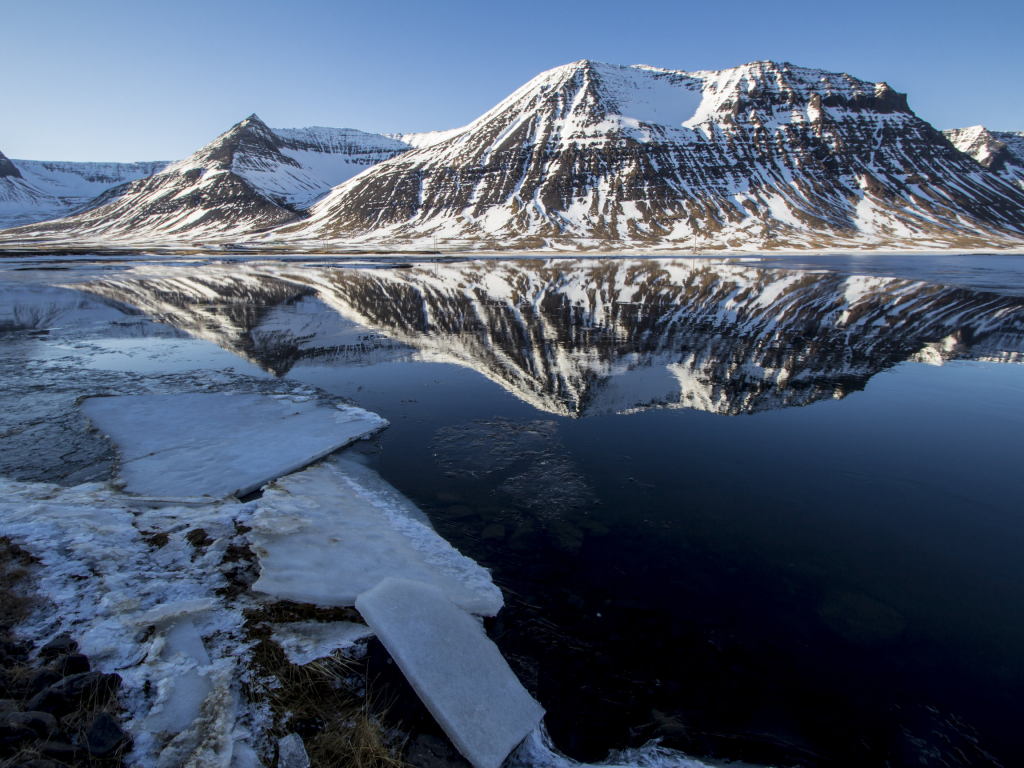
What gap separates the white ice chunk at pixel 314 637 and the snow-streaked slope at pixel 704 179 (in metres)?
112

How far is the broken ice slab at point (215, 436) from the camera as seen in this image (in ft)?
27.7

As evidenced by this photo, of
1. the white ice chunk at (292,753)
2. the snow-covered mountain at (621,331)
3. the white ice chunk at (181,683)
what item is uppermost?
the snow-covered mountain at (621,331)

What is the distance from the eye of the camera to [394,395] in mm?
13586

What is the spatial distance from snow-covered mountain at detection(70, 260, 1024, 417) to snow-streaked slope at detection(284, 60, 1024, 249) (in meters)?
83.2

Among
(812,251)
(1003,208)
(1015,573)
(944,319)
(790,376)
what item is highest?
(1003,208)

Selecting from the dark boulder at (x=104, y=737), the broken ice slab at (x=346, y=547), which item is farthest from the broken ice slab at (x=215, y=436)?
the dark boulder at (x=104, y=737)

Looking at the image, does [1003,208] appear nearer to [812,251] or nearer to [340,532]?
[812,251]

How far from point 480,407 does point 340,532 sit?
588 centimetres

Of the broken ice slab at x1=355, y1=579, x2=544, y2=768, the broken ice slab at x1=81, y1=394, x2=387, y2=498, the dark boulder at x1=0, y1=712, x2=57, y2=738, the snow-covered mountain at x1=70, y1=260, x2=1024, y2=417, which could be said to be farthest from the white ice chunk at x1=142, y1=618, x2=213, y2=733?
the snow-covered mountain at x1=70, y1=260, x2=1024, y2=417

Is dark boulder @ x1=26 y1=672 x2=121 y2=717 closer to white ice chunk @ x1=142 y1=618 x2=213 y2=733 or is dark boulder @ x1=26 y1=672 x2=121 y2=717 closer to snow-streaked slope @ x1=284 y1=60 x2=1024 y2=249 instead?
white ice chunk @ x1=142 y1=618 x2=213 y2=733

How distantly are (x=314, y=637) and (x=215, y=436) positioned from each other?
717 centimetres

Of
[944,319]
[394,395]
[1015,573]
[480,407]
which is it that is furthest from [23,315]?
[944,319]

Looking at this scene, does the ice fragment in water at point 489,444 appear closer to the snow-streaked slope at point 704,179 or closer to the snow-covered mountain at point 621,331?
the snow-covered mountain at point 621,331

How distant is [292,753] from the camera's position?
362 cm
